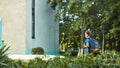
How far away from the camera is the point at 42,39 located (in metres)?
35.2

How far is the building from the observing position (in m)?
33.5

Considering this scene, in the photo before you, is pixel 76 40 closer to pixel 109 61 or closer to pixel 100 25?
pixel 100 25

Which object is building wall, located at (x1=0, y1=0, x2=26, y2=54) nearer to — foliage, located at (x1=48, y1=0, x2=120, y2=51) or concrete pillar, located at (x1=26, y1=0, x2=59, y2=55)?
concrete pillar, located at (x1=26, y1=0, x2=59, y2=55)

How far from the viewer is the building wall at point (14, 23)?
3350cm

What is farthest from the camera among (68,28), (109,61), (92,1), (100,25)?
(68,28)

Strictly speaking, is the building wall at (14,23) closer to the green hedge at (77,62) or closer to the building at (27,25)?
the building at (27,25)

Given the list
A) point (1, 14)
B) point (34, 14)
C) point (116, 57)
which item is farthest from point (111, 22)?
point (116, 57)

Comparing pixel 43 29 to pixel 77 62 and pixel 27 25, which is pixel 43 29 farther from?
pixel 77 62

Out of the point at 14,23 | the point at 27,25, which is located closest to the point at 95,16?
the point at 27,25

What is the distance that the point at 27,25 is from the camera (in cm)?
3350

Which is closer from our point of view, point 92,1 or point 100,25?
point 92,1

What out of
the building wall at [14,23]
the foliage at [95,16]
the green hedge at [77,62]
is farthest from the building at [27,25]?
the green hedge at [77,62]

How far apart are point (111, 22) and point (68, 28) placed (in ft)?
23.7

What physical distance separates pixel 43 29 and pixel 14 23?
2.88 m
